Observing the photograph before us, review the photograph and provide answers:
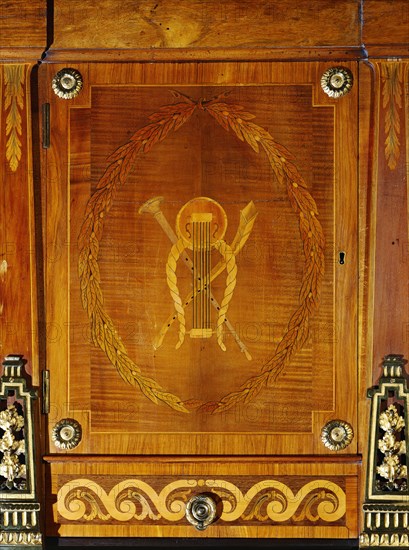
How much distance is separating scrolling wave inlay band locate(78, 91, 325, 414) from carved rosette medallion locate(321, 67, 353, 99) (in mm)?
191

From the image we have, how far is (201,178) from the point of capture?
176cm

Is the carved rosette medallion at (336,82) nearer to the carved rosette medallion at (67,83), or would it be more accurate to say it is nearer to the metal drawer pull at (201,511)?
the carved rosette medallion at (67,83)

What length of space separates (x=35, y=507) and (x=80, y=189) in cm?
84

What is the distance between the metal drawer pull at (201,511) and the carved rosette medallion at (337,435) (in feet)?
1.11

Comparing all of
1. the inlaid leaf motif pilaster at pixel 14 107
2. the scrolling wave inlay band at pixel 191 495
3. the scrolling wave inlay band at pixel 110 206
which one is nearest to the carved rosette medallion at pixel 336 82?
the scrolling wave inlay band at pixel 110 206

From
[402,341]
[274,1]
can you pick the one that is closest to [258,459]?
[402,341]

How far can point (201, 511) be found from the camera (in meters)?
1.75

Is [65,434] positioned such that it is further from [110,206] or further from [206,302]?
[110,206]

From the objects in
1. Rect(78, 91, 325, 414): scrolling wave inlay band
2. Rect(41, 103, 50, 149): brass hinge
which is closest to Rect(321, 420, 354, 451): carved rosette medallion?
Rect(78, 91, 325, 414): scrolling wave inlay band

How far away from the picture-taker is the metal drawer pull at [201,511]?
1743 millimetres

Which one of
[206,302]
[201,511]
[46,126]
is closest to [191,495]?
[201,511]

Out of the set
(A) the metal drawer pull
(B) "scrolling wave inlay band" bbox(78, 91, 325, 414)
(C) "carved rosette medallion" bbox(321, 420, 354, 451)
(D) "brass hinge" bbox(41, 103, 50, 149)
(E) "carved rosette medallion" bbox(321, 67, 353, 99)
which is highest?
(E) "carved rosette medallion" bbox(321, 67, 353, 99)

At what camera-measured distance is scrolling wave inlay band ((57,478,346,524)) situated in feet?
5.79

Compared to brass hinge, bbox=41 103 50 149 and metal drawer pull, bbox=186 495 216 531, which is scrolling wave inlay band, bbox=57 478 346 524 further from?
brass hinge, bbox=41 103 50 149
